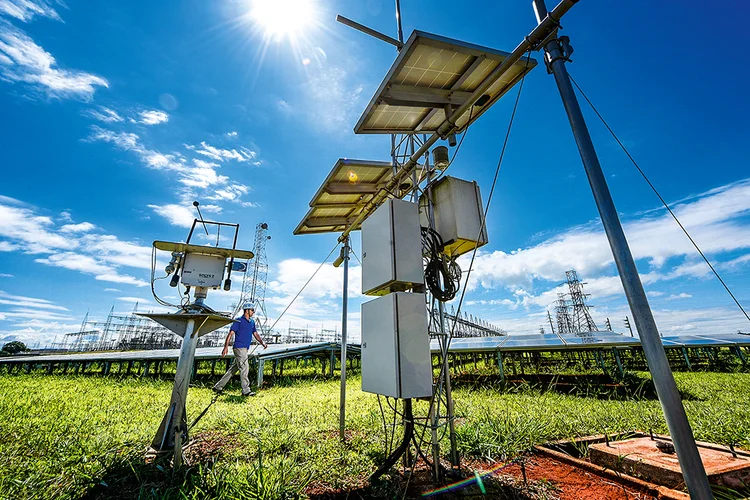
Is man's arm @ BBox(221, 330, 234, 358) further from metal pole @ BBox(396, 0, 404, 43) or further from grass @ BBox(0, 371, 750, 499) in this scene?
metal pole @ BBox(396, 0, 404, 43)

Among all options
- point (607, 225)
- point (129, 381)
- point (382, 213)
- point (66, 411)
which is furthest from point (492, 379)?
point (129, 381)

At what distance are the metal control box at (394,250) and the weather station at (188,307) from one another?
1460mm

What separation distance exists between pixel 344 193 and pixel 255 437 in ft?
9.63

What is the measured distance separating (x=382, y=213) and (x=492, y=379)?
299 inches

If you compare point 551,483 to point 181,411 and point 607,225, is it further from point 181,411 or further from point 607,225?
point 181,411

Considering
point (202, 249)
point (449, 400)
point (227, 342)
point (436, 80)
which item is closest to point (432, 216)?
point (436, 80)

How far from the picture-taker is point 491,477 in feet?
7.68

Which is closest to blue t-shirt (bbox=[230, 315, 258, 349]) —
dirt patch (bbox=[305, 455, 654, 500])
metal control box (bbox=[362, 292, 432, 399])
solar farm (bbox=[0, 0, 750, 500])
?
solar farm (bbox=[0, 0, 750, 500])

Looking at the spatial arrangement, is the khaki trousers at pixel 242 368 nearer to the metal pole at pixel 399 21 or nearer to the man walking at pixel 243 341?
the man walking at pixel 243 341

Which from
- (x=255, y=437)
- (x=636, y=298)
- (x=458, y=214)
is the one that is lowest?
(x=255, y=437)

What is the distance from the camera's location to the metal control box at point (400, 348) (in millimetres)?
2213

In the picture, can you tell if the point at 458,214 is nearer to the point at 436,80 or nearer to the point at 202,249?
the point at 436,80

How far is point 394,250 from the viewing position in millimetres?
2508

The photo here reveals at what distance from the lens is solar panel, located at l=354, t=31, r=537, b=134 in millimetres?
2143
